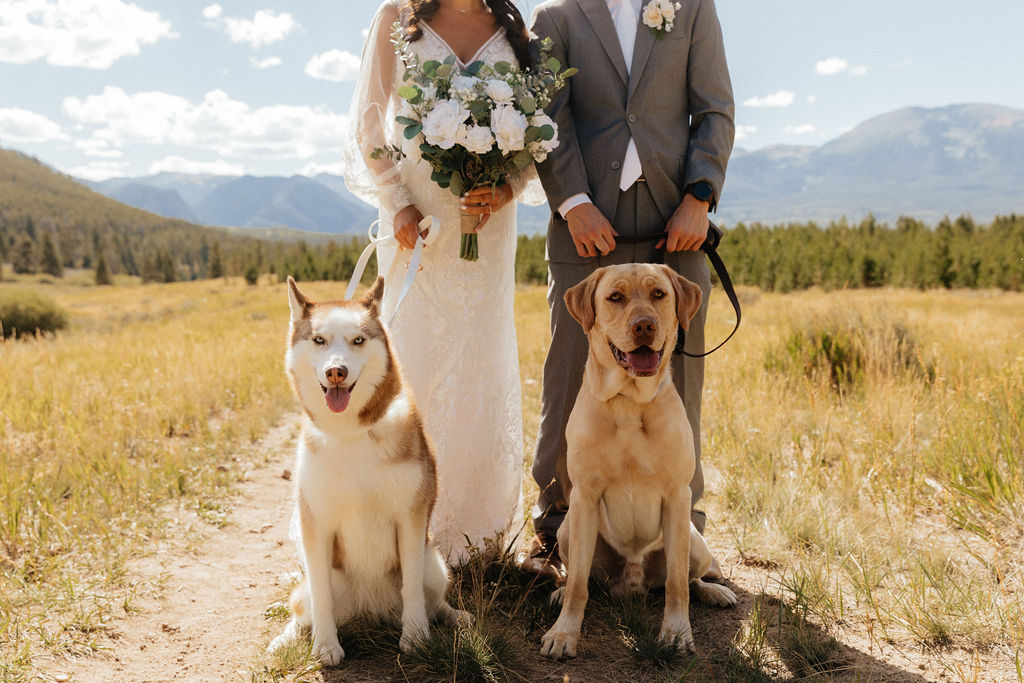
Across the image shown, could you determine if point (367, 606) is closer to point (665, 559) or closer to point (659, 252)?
point (665, 559)

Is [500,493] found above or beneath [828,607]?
above

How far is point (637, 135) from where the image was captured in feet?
11.1

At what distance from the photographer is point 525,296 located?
25391 millimetres

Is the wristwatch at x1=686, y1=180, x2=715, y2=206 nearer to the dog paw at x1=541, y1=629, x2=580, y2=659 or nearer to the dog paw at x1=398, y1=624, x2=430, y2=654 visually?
the dog paw at x1=541, y1=629, x2=580, y2=659

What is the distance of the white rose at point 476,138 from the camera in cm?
296

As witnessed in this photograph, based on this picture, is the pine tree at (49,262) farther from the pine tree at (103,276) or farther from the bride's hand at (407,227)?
the bride's hand at (407,227)

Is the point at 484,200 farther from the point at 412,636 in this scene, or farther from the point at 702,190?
the point at 412,636

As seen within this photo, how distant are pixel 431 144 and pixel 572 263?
3.19ft

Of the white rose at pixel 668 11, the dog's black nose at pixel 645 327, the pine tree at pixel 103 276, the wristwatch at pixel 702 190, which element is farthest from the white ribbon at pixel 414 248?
the pine tree at pixel 103 276

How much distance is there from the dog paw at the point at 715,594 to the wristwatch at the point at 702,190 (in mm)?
1929

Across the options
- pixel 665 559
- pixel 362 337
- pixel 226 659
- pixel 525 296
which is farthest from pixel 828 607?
pixel 525 296

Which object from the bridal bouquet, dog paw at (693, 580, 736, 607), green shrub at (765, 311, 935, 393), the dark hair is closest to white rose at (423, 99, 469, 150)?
the bridal bouquet

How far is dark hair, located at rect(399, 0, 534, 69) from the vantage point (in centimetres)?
343

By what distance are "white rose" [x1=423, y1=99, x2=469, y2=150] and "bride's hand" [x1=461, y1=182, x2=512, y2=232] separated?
355 millimetres
